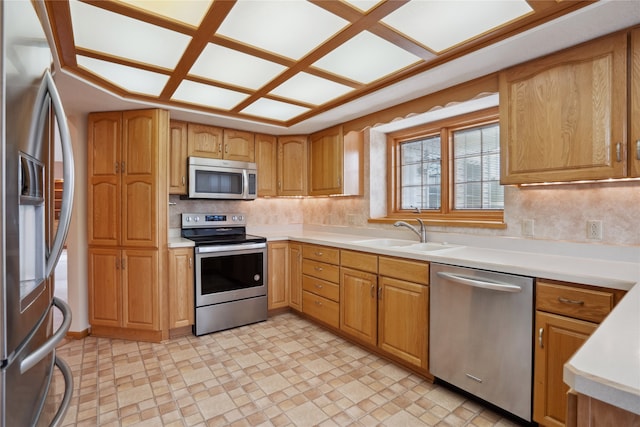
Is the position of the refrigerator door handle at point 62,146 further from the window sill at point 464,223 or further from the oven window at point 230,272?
the window sill at point 464,223

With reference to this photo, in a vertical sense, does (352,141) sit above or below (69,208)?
above

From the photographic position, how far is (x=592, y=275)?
4.84 feet

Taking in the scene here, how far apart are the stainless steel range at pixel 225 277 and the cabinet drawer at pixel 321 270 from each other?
0.44 metres

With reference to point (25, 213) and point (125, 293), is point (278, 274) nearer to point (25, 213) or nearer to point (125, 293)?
point (125, 293)

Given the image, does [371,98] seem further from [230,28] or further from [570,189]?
[570,189]

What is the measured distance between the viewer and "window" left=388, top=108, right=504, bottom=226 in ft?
8.65

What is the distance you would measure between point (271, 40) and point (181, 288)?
89.3 inches

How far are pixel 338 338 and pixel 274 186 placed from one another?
6.14 ft

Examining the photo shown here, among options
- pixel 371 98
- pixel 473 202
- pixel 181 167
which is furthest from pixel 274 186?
pixel 473 202

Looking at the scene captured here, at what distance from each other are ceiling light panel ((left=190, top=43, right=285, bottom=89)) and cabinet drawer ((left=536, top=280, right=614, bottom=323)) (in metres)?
2.03

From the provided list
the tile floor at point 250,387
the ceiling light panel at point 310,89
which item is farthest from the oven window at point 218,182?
the tile floor at point 250,387

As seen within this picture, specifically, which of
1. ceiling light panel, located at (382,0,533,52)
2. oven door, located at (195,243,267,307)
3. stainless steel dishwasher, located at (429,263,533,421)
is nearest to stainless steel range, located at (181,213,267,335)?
oven door, located at (195,243,267,307)

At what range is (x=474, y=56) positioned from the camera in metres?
1.90

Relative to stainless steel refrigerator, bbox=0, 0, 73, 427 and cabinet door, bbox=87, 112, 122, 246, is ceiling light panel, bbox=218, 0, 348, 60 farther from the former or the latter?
cabinet door, bbox=87, 112, 122, 246
